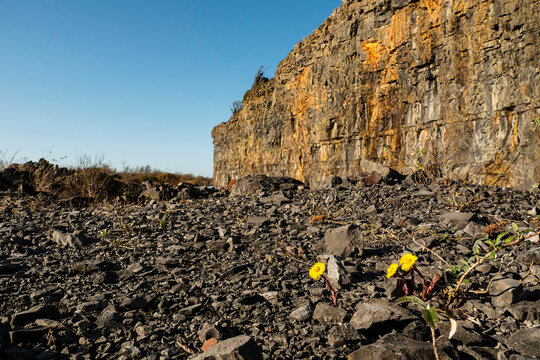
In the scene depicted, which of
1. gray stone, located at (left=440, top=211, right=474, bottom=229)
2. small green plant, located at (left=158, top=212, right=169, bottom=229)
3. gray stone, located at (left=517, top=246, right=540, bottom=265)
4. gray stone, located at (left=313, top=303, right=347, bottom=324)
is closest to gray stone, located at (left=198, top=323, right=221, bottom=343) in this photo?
gray stone, located at (left=313, top=303, right=347, bottom=324)

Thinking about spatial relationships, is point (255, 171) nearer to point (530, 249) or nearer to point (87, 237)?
point (87, 237)

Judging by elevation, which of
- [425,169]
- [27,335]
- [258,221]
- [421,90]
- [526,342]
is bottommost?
[27,335]

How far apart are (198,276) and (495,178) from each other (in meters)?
5.42

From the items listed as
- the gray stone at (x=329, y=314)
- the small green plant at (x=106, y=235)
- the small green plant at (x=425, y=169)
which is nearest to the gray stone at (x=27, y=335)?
the gray stone at (x=329, y=314)

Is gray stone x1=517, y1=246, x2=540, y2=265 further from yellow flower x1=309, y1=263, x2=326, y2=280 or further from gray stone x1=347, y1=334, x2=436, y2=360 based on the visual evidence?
yellow flower x1=309, y1=263, x2=326, y2=280

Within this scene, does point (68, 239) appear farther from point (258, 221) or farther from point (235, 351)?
point (235, 351)

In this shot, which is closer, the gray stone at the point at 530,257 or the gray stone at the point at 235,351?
the gray stone at the point at 235,351

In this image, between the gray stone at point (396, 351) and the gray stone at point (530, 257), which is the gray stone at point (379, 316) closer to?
the gray stone at point (396, 351)

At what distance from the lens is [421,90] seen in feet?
23.2

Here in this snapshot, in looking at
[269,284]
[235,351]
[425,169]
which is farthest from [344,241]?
[425,169]

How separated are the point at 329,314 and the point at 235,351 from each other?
0.68 m

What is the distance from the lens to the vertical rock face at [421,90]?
17.4 ft

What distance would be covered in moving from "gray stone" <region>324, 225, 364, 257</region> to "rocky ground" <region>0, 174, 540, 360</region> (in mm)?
11

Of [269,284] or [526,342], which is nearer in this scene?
[526,342]
